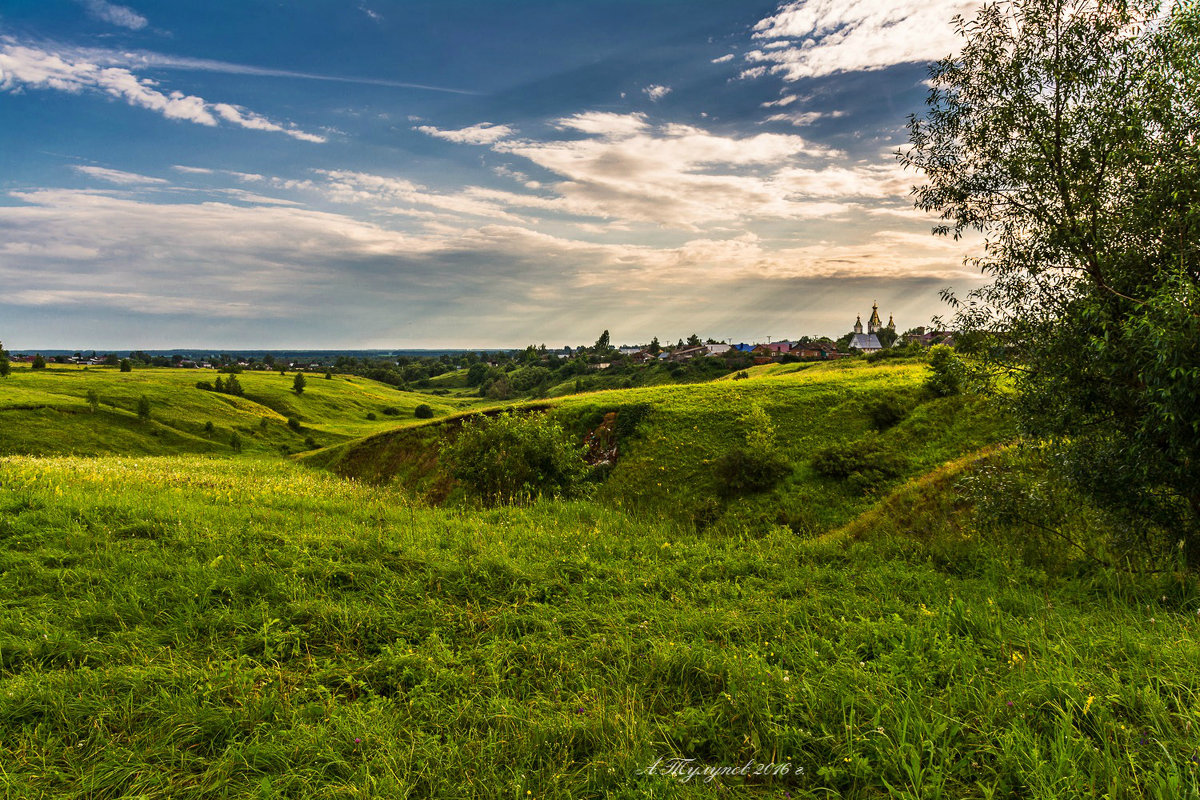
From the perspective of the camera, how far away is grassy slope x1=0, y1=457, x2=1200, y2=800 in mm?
3578

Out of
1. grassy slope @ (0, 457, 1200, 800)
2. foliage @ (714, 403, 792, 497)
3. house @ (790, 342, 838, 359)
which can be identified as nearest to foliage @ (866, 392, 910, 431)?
foliage @ (714, 403, 792, 497)

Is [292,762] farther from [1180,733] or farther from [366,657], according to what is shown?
[1180,733]

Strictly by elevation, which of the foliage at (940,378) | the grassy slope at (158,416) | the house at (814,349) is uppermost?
the house at (814,349)

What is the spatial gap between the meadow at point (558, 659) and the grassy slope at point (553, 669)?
0.03 metres

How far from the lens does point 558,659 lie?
5148 mm

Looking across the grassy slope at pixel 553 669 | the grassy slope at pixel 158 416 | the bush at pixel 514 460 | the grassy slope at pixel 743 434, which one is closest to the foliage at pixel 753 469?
the grassy slope at pixel 743 434

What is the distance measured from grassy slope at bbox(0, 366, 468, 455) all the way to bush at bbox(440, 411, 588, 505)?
60.8 meters

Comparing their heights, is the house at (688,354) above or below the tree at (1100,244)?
above

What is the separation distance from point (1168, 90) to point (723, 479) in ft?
48.5

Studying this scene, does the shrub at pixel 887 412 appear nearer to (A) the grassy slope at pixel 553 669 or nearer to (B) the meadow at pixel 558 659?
(B) the meadow at pixel 558 659

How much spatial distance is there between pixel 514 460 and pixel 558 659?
10848 millimetres

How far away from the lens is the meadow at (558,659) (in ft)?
11.8

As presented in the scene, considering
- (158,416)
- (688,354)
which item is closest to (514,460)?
(158,416)

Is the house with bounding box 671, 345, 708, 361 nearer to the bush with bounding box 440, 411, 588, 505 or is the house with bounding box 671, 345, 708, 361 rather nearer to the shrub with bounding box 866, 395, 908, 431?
the shrub with bounding box 866, 395, 908, 431
